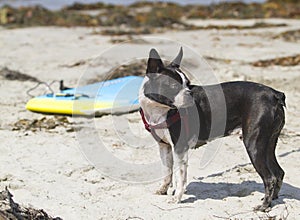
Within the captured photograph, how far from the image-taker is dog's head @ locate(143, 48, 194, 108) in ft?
16.2

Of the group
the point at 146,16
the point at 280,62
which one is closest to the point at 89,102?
the point at 280,62

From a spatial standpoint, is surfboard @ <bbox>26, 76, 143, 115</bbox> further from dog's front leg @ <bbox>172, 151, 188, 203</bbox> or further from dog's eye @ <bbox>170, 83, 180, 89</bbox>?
dog's eye @ <bbox>170, 83, 180, 89</bbox>

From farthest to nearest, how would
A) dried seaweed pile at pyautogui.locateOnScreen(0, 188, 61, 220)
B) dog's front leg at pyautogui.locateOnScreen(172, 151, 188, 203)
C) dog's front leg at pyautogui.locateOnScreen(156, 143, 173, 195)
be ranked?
→ dog's front leg at pyautogui.locateOnScreen(156, 143, 173, 195) < dog's front leg at pyautogui.locateOnScreen(172, 151, 188, 203) < dried seaweed pile at pyautogui.locateOnScreen(0, 188, 61, 220)

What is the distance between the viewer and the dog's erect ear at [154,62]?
16.0ft

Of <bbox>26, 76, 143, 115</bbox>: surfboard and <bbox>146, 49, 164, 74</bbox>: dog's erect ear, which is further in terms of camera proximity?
<bbox>26, 76, 143, 115</bbox>: surfboard

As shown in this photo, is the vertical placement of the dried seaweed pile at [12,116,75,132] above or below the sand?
below

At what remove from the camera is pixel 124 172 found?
20.3 feet

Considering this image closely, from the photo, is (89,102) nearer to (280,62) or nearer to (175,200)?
(175,200)

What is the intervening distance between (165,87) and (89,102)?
3.73 meters

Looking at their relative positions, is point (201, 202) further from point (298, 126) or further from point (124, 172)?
point (298, 126)

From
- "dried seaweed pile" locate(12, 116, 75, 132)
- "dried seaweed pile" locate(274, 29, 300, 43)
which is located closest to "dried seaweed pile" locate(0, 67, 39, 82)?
"dried seaweed pile" locate(12, 116, 75, 132)

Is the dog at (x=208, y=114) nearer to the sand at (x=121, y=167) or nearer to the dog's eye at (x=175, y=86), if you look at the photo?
the dog's eye at (x=175, y=86)

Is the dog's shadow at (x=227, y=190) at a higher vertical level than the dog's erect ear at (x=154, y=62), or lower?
lower

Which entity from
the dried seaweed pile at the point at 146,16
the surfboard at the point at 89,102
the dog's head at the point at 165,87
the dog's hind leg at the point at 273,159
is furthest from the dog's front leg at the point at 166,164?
Result: the dried seaweed pile at the point at 146,16
